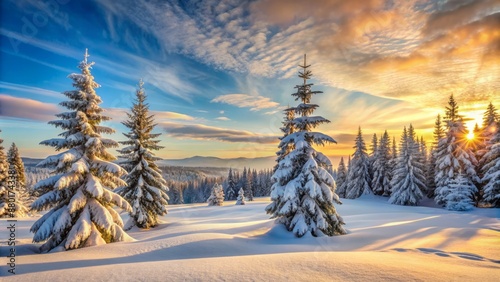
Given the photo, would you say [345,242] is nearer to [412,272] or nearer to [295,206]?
[295,206]

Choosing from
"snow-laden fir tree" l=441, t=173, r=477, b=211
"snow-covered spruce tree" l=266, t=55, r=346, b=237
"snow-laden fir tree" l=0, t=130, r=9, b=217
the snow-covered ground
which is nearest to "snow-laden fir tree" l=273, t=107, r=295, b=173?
"snow-covered spruce tree" l=266, t=55, r=346, b=237

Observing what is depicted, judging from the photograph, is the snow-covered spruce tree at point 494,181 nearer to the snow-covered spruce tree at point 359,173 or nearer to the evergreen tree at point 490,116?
the evergreen tree at point 490,116

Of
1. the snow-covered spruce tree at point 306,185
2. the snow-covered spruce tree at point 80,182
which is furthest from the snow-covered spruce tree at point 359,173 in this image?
the snow-covered spruce tree at point 80,182

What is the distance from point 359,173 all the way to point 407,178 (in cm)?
910

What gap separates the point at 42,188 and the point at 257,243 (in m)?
10.5

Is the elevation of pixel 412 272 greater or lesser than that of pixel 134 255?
greater

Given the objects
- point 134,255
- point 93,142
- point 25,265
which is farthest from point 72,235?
point 93,142

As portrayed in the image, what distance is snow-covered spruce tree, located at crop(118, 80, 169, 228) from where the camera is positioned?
62.7ft

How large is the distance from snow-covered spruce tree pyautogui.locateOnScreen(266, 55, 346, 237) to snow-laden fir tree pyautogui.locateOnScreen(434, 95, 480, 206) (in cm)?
2673

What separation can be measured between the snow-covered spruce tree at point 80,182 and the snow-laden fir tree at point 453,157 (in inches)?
1470

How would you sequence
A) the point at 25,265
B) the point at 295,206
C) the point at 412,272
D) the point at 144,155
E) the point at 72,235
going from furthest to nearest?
the point at 144,155 → the point at 295,206 → the point at 72,235 → the point at 25,265 → the point at 412,272

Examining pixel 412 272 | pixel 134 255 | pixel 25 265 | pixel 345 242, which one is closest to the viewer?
pixel 412 272

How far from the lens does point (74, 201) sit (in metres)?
10.8

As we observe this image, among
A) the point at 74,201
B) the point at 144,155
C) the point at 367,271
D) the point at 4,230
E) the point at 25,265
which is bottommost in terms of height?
the point at 4,230
